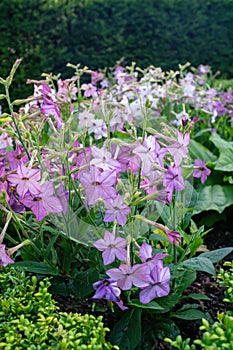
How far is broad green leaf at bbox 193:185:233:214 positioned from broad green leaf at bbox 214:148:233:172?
0.47ft

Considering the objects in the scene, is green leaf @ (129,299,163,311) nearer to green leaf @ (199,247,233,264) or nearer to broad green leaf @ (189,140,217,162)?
green leaf @ (199,247,233,264)

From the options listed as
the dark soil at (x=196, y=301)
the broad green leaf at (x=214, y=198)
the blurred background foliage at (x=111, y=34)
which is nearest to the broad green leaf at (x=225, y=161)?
the broad green leaf at (x=214, y=198)

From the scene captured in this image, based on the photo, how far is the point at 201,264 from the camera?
1735mm

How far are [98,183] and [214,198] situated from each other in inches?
67.1

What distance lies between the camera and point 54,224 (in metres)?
1.83

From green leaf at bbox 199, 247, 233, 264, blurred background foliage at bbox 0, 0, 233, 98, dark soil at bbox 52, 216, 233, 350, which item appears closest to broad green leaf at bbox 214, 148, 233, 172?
dark soil at bbox 52, 216, 233, 350

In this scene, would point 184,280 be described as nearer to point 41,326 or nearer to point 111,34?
point 41,326

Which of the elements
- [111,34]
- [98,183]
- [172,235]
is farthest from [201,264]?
[111,34]

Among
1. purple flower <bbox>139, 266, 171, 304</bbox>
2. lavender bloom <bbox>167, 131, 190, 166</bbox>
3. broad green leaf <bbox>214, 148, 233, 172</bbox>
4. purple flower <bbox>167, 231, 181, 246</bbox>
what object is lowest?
broad green leaf <bbox>214, 148, 233, 172</bbox>

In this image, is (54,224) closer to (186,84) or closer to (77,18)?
(186,84)

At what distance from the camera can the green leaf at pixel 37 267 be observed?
175 cm

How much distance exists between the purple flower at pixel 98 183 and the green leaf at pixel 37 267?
380 mm

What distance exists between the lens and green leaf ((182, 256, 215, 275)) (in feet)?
5.60

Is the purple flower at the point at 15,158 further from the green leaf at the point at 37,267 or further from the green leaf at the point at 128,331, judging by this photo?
the green leaf at the point at 128,331
